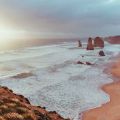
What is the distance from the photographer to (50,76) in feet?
133

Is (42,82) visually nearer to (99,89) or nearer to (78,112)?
(99,89)

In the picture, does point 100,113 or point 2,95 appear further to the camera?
point 100,113

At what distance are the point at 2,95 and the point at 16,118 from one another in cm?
344

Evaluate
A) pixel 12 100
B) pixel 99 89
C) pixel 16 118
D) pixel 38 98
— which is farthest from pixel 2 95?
pixel 99 89

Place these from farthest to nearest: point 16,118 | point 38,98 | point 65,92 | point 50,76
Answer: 1. point 50,76
2. point 65,92
3. point 38,98
4. point 16,118

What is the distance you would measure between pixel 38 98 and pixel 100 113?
6170 millimetres

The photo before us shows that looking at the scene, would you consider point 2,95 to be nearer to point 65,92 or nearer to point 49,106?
point 49,106

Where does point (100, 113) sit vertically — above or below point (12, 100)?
below

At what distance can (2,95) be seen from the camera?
698 inches

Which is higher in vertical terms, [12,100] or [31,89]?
[12,100]

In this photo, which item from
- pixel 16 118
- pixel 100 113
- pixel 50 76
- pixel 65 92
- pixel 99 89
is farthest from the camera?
pixel 50 76

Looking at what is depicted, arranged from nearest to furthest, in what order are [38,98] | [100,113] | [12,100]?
[12,100] → [100,113] → [38,98]

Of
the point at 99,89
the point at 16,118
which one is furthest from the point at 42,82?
the point at 16,118

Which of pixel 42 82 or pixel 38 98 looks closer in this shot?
pixel 38 98
